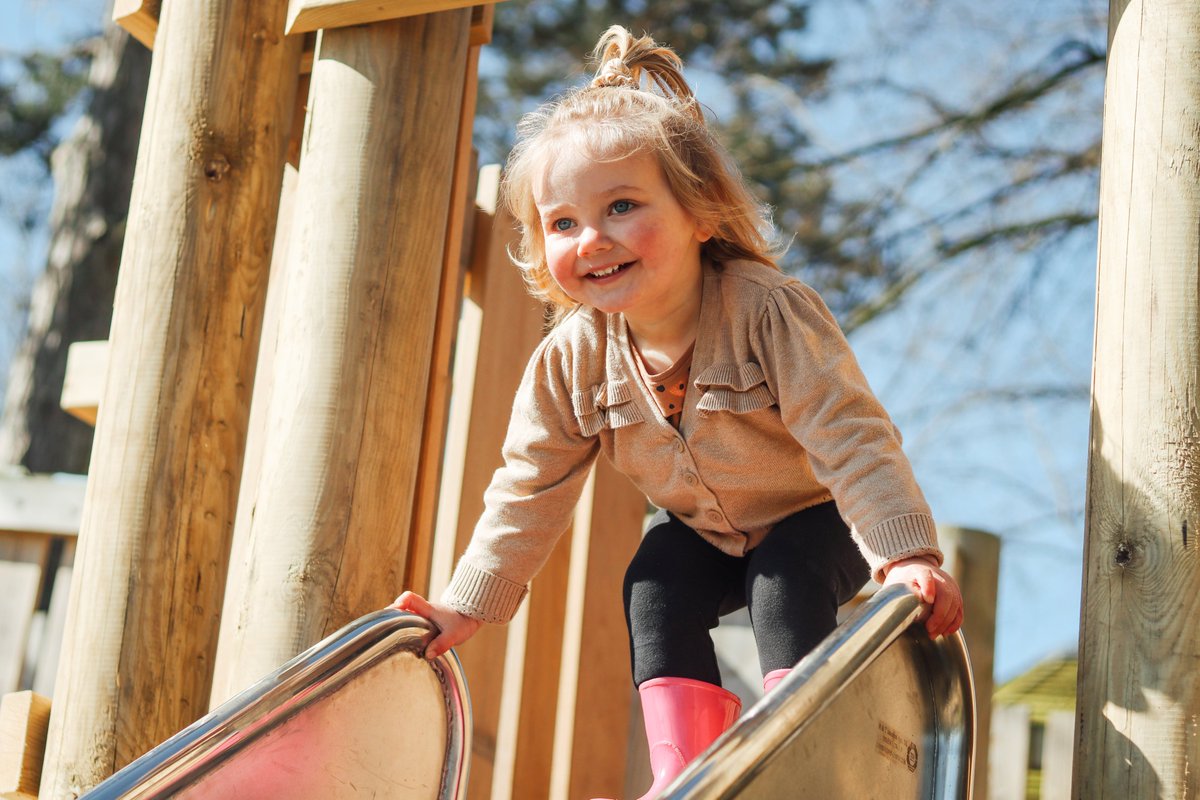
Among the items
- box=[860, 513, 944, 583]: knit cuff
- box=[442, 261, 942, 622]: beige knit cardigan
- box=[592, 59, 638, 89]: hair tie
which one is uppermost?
box=[592, 59, 638, 89]: hair tie

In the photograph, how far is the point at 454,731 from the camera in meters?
2.27

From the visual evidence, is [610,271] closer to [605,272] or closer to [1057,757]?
[605,272]

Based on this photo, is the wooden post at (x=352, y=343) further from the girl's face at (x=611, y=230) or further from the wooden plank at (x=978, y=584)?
the wooden plank at (x=978, y=584)

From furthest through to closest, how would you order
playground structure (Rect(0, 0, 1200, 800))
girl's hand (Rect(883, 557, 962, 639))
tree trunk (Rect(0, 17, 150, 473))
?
tree trunk (Rect(0, 17, 150, 473)) → playground structure (Rect(0, 0, 1200, 800)) → girl's hand (Rect(883, 557, 962, 639))

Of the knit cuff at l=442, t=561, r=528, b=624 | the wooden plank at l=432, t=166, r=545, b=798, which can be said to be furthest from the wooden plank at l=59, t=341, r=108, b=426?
the knit cuff at l=442, t=561, r=528, b=624

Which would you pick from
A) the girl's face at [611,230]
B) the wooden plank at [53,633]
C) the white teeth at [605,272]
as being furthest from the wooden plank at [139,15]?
the wooden plank at [53,633]

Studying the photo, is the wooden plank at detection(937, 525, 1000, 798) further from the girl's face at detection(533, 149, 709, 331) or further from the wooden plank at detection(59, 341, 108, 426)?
the wooden plank at detection(59, 341, 108, 426)

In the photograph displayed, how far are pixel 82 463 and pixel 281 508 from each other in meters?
8.13

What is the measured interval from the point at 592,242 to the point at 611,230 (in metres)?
0.04

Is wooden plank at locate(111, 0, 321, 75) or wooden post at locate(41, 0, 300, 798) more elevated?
wooden plank at locate(111, 0, 321, 75)

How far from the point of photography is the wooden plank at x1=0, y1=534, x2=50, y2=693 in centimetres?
425

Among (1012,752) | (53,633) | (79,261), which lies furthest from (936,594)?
(79,261)

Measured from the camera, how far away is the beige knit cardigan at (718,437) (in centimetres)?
203

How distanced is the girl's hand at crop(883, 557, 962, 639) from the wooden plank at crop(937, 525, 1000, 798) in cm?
134
